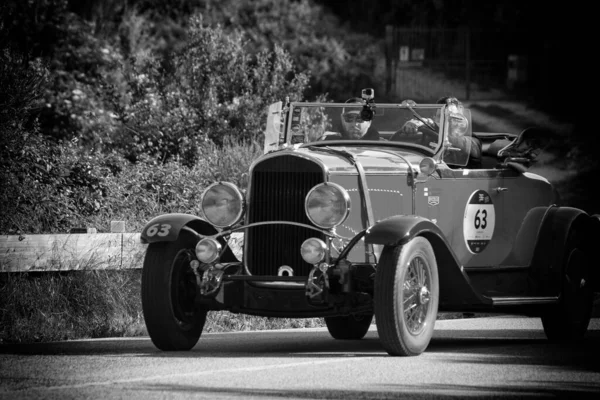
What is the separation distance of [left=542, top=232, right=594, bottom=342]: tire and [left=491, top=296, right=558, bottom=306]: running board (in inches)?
7.4

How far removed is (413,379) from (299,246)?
2.11 metres

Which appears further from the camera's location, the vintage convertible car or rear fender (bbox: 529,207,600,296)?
rear fender (bbox: 529,207,600,296)

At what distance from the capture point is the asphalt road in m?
7.41

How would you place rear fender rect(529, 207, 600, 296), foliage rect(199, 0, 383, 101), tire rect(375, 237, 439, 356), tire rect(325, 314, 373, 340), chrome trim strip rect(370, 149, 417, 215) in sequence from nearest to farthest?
tire rect(375, 237, 439, 356) < chrome trim strip rect(370, 149, 417, 215) < rear fender rect(529, 207, 600, 296) < tire rect(325, 314, 373, 340) < foliage rect(199, 0, 383, 101)

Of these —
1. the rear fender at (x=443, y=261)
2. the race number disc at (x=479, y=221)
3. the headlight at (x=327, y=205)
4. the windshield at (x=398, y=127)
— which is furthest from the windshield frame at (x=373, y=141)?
the headlight at (x=327, y=205)

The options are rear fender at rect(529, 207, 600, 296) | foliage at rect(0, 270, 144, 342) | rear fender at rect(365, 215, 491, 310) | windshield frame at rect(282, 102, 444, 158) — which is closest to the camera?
rear fender at rect(365, 215, 491, 310)

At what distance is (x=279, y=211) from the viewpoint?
9.83 m

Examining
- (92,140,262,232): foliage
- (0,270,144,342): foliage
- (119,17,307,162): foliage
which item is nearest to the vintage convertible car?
(0,270,144,342): foliage

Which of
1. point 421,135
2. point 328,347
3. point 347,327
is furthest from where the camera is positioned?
point 347,327

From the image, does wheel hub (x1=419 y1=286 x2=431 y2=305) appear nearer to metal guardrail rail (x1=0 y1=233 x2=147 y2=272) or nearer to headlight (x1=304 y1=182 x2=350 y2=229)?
headlight (x1=304 y1=182 x2=350 y2=229)

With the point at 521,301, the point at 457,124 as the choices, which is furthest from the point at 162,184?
the point at 521,301

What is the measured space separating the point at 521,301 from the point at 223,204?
2705 mm

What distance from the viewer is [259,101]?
63.3 feet

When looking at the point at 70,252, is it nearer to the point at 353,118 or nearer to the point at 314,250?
the point at 353,118
